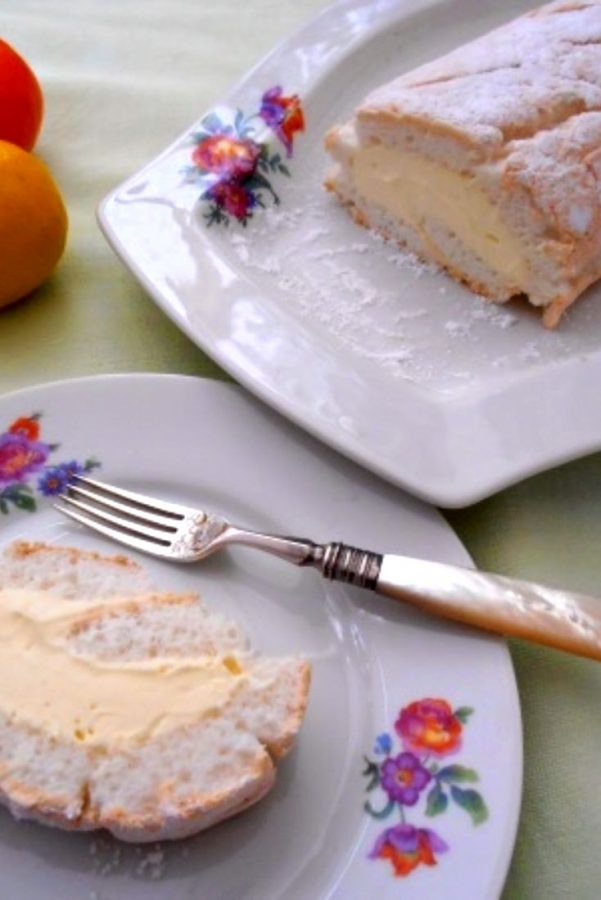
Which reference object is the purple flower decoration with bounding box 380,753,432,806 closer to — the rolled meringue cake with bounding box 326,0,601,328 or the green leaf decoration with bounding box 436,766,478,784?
the green leaf decoration with bounding box 436,766,478,784

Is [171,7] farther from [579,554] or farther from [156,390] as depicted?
[579,554]

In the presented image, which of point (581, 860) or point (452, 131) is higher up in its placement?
point (452, 131)

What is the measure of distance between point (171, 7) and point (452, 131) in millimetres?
882

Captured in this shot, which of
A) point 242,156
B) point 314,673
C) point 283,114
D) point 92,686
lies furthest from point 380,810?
point 283,114

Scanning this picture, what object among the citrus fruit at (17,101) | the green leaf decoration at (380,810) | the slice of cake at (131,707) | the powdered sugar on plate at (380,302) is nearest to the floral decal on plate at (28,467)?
the slice of cake at (131,707)

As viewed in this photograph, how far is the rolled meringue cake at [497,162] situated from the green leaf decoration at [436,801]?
77 centimetres

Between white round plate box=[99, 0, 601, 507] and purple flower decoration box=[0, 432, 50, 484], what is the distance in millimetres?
250

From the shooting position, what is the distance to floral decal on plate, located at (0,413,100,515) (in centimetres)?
118

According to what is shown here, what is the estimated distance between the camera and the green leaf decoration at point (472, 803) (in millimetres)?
907

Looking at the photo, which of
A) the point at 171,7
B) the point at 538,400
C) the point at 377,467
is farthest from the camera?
the point at 171,7

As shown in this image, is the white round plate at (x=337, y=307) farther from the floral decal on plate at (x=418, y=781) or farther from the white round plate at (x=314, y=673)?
the floral decal on plate at (x=418, y=781)

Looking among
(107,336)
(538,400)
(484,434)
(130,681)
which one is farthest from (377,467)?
(107,336)

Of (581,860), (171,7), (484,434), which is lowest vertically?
(581,860)

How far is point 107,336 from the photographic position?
145 centimetres
